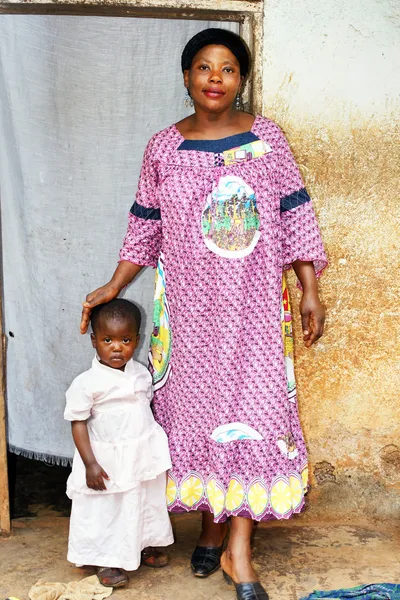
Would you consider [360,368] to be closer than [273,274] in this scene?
No

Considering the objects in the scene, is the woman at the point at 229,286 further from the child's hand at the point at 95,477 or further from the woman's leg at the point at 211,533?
the child's hand at the point at 95,477

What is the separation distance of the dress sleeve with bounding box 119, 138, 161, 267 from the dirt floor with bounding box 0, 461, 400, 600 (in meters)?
1.28

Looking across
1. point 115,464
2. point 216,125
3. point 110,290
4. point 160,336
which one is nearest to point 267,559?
point 115,464

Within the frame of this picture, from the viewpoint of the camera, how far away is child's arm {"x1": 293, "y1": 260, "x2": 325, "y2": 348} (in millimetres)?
3098

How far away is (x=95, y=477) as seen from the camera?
302cm

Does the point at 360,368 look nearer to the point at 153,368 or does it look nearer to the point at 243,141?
the point at 153,368

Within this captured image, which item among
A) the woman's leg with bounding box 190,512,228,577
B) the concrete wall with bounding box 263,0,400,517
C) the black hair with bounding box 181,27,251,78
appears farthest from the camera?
the concrete wall with bounding box 263,0,400,517

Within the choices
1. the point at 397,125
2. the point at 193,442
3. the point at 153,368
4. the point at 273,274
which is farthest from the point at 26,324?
the point at 397,125

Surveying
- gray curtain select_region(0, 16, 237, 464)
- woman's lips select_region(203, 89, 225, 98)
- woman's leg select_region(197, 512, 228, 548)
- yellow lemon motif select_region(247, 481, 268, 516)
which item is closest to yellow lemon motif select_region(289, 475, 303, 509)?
yellow lemon motif select_region(247, 481, 268, 516)

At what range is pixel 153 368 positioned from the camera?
131 inches

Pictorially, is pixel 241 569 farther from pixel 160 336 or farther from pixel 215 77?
pixel 215 77

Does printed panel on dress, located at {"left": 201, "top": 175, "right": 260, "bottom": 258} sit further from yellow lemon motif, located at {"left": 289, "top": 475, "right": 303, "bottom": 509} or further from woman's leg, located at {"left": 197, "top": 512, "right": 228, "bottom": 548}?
woman's leg, located at {"left": 197, "top": 512, "right": 228, "bottom": 548}

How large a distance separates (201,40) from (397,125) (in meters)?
1.02

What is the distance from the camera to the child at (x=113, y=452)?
304cm
